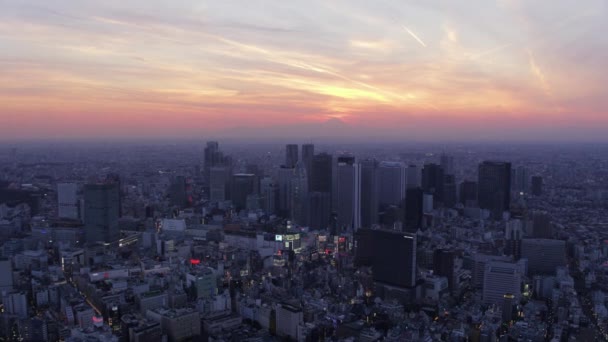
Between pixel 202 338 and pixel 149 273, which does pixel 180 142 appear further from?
pixel 202 338

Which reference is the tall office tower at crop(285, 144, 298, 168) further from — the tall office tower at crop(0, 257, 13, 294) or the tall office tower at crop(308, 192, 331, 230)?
the tall office tower at crop(0, 257, 13, 294)

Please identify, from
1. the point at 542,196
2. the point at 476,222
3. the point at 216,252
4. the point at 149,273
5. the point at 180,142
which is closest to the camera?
the point at 149,273

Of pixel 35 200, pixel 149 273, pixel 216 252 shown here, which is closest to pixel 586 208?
pixel 216 252

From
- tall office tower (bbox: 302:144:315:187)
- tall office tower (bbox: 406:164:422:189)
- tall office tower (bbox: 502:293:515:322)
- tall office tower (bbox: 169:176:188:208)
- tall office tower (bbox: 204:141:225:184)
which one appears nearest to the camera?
tall office tower (bbox: 502:293:515:322)

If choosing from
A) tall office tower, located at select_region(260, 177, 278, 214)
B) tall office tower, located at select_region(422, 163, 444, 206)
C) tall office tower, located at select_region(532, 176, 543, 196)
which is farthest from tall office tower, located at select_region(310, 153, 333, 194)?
tall office tower, located at select_region(532, 176, 543, 196)

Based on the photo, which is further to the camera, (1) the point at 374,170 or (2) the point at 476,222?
Answer: (1) the point at 374,170

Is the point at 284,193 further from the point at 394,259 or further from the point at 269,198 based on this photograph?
the point at 394,259

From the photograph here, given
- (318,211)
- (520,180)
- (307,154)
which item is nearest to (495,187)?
(520,180)

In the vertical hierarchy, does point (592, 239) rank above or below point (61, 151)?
below
